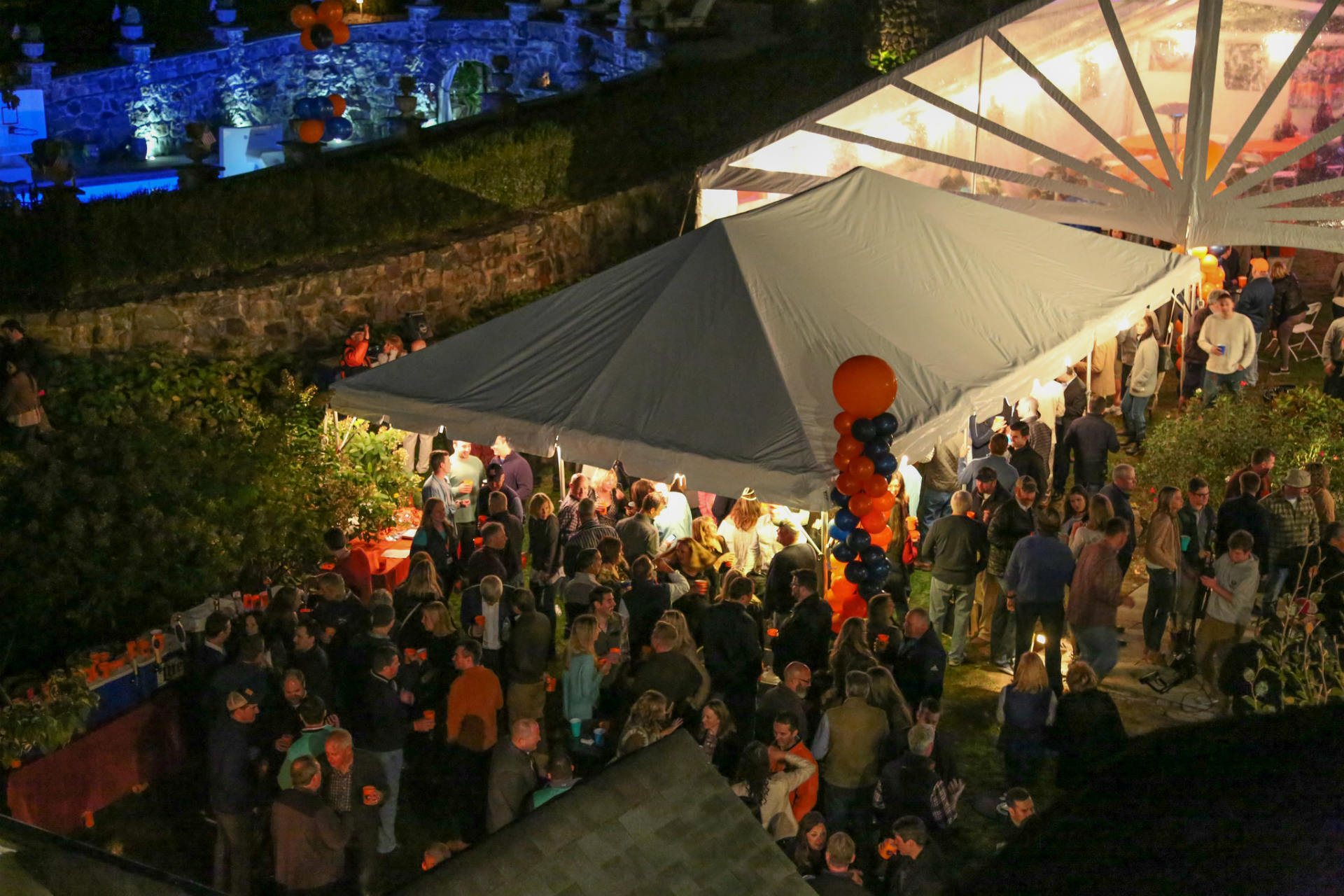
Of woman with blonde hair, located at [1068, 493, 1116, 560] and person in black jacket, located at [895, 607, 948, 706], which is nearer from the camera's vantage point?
person in black jacket, located at [895, 607, 948, 706]

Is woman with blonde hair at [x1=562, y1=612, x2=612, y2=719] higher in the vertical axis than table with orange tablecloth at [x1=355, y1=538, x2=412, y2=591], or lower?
higher

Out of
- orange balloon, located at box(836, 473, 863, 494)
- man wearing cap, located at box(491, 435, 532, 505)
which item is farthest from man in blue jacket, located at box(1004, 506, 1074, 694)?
man wearing cap, located at box(491, 435, 532, 505)

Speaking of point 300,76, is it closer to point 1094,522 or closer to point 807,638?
point 1094,522

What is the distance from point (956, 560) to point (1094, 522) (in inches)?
33.0

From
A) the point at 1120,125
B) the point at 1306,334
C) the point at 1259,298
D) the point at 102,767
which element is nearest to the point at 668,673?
the point at 102,767

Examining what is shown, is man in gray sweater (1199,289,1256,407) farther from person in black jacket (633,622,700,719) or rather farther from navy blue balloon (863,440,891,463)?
person in black jacket (633,622,700,719)

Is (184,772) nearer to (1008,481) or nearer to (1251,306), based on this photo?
(1008,481)

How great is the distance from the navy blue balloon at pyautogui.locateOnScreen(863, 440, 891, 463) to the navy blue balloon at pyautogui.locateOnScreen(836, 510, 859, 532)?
335 mm

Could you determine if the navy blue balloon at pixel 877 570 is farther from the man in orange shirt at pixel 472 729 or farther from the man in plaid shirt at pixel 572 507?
the man in orange shirt at pixel 472 729

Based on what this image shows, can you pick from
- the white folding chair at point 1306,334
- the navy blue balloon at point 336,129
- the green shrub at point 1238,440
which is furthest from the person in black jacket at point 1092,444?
the navy blue balloon at point 336,129

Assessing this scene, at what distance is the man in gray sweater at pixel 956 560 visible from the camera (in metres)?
9.05

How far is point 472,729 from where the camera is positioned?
7.24 metres

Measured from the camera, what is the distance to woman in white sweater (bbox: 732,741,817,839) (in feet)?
21.1

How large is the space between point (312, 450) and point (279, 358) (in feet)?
8.50
